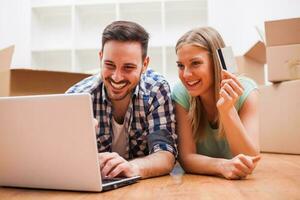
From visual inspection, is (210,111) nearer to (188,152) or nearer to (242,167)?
(188,152)

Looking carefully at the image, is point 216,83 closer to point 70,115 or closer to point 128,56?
point 128,56

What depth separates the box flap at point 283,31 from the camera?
5.99 feet

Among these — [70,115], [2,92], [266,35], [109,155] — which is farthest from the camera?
[266,35]

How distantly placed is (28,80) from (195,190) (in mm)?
1105

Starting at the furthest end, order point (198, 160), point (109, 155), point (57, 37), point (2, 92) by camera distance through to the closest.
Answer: point (57, 37), point (2, 92), point (198, 160), point (109, 155)

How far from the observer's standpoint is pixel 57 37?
3.23 metres

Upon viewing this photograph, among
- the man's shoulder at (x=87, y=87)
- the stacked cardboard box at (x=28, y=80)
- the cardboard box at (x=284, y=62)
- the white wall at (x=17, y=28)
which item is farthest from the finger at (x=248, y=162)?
the white wall at (x=17, y=28)

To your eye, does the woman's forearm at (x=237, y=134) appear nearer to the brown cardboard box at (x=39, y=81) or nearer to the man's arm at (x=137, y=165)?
the man's arm at (x=137, y=165)

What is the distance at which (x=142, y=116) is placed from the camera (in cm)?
137

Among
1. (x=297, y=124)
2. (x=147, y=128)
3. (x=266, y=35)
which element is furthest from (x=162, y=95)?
(x=297, y=124)

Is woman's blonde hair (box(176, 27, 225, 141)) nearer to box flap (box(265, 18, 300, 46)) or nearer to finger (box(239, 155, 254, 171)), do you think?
finger (box(239, 155, 254, 171))

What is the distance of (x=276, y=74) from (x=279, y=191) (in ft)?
3.50

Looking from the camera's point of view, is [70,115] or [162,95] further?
[162,95]

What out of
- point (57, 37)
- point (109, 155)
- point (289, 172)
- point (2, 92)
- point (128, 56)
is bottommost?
point (289, 172)
